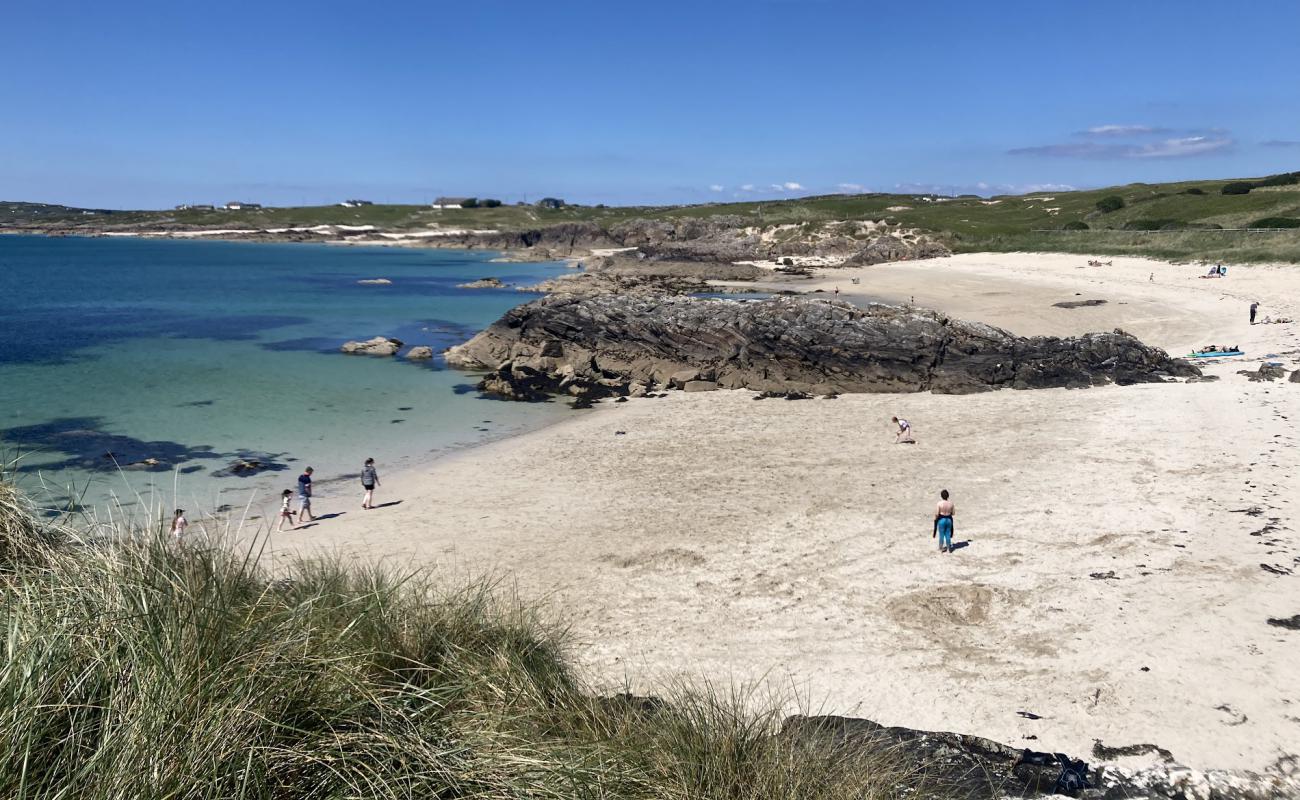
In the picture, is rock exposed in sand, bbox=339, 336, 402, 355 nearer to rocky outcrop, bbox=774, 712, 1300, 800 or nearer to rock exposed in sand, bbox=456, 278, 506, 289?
rocky outcrop, bbox=774, 712, 1300, 800

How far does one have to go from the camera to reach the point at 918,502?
1400 cm

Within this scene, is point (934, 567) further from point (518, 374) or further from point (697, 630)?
point (518, 374)

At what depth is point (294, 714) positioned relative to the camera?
150 inches

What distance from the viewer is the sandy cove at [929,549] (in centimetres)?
784

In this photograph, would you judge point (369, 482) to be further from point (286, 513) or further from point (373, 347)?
point (373, 347)

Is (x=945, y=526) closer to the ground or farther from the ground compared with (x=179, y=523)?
closer to the ground

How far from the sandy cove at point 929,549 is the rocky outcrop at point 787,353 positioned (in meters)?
1.71

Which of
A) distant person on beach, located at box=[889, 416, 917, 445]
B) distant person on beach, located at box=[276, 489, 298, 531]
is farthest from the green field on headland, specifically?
distant person on beach, located at box=[276, 489, 298, 531]

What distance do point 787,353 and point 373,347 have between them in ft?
61.1

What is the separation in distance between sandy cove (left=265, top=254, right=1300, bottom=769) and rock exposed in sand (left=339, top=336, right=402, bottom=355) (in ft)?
47.7

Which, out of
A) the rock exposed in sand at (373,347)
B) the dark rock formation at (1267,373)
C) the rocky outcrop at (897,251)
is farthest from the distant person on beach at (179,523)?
the rocky outcrop at (897,251)

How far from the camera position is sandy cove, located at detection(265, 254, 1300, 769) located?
7836 millimetres

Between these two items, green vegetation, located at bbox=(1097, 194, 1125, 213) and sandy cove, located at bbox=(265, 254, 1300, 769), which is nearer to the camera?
sandy cove, located at bbox=(265, 254, 1300, 769)

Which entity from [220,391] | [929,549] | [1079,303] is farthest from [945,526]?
[1079,303]
